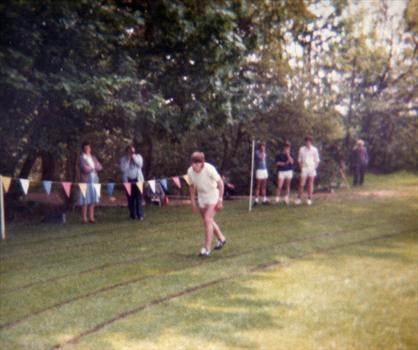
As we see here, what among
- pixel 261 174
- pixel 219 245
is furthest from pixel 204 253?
pixel 261 174

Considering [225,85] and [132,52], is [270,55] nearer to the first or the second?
[225,85]

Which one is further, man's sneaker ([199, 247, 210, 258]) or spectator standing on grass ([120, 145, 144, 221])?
spectator standing on grass ([120, 145, 144, 221])

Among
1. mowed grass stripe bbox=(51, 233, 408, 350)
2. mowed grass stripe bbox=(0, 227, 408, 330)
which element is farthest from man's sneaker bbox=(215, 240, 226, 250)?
mowed grass stripe bbox=(51, 233, 408, 350)

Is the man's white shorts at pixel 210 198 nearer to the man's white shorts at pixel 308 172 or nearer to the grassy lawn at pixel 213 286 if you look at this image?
the grassy lawn at pixel 213 286

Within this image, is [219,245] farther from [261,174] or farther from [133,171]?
[261,174]

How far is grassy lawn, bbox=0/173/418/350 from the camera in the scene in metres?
6.02

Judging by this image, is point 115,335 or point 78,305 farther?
point 78,305

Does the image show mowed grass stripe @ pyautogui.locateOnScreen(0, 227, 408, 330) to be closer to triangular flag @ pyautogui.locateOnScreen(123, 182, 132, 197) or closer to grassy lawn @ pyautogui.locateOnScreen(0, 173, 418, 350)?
grassy lawn @ pyautogui.locateOnScreen(0, 173, 418, 350)

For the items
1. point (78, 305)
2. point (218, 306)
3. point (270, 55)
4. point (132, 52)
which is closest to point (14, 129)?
point (132, 52)

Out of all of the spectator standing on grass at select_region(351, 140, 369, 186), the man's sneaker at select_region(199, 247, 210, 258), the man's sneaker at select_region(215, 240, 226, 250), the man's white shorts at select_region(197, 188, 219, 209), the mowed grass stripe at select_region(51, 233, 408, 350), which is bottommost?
the mowed grass stripe at select_region(51, 233, 408, 350)

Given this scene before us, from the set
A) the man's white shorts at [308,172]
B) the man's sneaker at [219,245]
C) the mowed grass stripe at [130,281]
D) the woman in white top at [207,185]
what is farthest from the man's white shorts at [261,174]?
the woman in white top at [207,185]

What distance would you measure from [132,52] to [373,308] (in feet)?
27.4

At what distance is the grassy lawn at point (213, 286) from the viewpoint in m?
6.02

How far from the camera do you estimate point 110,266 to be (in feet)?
30.1
